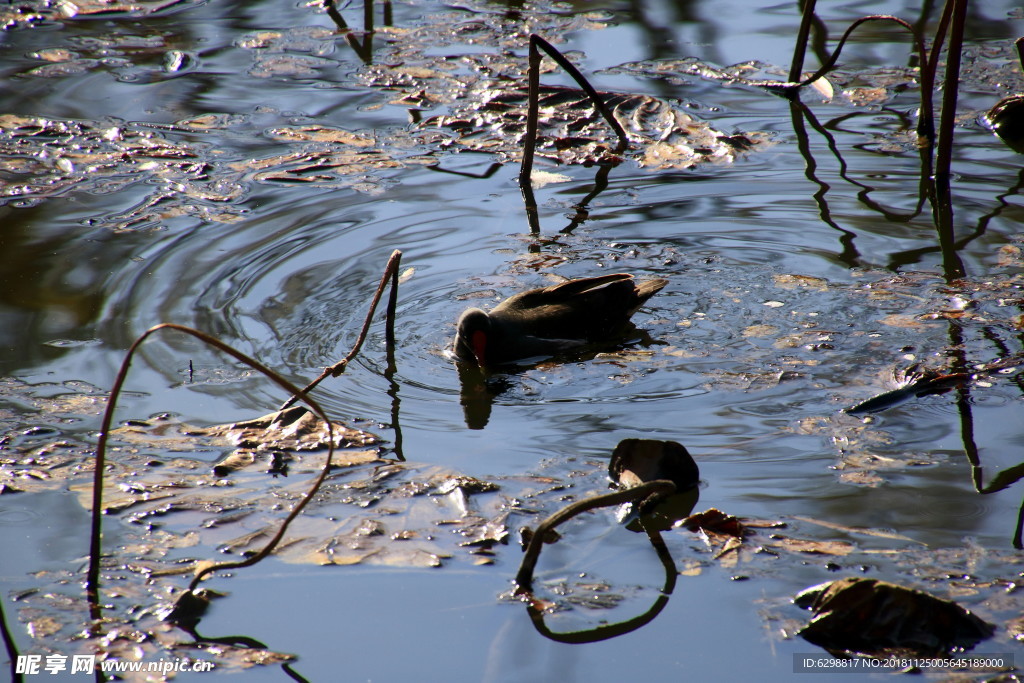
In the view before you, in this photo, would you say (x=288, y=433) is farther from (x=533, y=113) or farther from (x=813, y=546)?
(x=533, y=113)

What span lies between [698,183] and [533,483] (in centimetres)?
387

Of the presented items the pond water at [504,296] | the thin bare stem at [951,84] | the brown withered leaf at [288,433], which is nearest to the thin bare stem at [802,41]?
the pond water at [504,296]

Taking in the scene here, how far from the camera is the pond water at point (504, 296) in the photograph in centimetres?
334

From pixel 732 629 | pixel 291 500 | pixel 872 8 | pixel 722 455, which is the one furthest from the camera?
pixel 872 8

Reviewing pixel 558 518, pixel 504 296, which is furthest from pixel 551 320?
pixel 558 518

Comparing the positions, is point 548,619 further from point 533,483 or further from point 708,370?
point 708,370

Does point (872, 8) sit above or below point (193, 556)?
above

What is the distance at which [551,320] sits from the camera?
5484mm

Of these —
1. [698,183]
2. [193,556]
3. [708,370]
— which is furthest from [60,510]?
[698,183]

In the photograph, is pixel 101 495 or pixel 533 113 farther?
pixel 533 113

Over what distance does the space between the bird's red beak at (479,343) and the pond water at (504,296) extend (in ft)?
0.55

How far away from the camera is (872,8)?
34.8 feet

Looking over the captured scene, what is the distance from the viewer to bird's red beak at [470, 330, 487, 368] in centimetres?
523

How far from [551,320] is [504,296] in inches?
23.6
